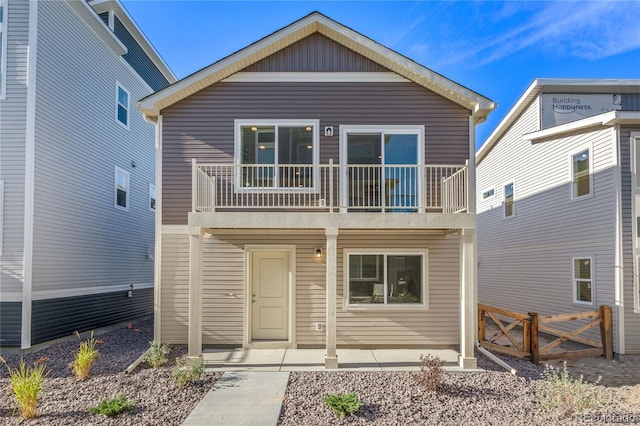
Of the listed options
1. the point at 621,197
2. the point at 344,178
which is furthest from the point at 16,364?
the point at 621,197

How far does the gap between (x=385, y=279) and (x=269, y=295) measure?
2678mm

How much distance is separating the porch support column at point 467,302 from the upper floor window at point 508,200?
23.2 feet

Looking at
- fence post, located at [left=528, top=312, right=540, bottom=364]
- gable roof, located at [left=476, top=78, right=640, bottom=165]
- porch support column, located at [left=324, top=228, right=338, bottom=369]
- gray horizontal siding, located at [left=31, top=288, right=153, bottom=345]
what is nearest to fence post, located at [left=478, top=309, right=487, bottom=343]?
fence post, located at [left=528, top=312, right=540, bottom=364]

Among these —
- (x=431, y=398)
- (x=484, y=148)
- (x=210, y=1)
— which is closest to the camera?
(x=431, y=398)

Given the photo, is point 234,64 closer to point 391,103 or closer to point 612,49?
point 391,103

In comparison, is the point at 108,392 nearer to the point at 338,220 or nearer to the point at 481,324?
the point at 338,220

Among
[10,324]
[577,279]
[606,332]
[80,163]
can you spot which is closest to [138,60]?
[80,163]

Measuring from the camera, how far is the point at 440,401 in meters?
5.92

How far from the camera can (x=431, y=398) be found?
6.01 metres

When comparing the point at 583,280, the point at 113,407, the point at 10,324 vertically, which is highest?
Result: the point at 583,280

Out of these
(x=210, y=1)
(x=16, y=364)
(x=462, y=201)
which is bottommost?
(x=16, y=364)

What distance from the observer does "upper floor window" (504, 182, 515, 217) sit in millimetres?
13720

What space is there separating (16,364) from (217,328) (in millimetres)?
3846

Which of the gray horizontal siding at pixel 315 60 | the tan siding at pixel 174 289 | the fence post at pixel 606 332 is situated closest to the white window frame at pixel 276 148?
the gray horizontal siding at pixel 315 60
